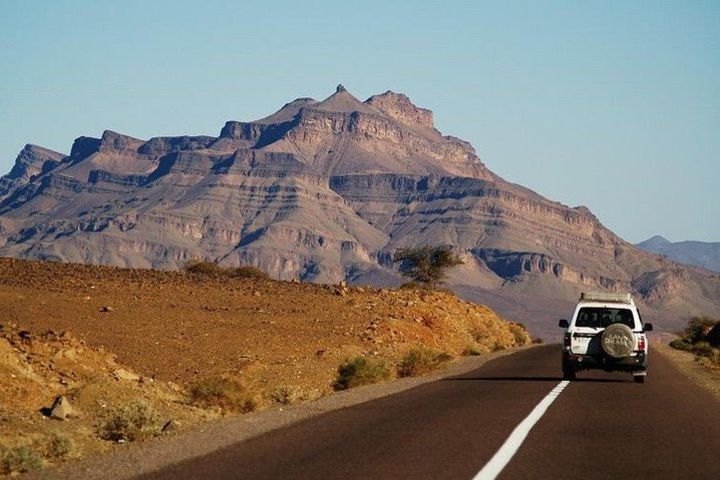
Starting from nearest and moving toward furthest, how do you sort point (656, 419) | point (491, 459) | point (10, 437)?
point (491, 459)
point (10, 437)
point (656, 419)

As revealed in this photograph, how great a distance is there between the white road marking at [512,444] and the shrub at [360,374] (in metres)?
6.49

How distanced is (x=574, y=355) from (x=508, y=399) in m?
5.28

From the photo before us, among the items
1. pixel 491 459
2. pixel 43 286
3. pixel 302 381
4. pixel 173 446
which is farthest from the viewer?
pixel 43 286

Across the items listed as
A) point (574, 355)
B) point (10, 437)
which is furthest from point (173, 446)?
point (574, 355)

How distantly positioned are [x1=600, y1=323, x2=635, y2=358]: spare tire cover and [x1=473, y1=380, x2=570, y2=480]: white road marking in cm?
439

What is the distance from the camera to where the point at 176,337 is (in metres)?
32.5

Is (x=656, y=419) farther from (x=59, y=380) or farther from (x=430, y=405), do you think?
(x=59, y=380)

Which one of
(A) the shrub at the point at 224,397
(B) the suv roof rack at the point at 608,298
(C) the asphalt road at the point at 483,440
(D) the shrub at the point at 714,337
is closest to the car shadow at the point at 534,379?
(B) the suv roof rack at the point at 608,298

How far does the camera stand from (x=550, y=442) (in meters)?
14.9

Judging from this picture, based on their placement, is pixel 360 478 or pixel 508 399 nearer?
pixel 360 478

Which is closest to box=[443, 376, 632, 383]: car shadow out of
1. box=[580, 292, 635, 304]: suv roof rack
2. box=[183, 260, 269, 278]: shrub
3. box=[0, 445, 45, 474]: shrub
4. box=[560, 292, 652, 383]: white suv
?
box=[560, 292, 652, 383]: white suv

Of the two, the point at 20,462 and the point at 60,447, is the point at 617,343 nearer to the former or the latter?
the point at 60,447

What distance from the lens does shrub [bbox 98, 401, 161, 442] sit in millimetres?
15930

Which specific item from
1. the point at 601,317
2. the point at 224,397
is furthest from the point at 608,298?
the point at 224,397
